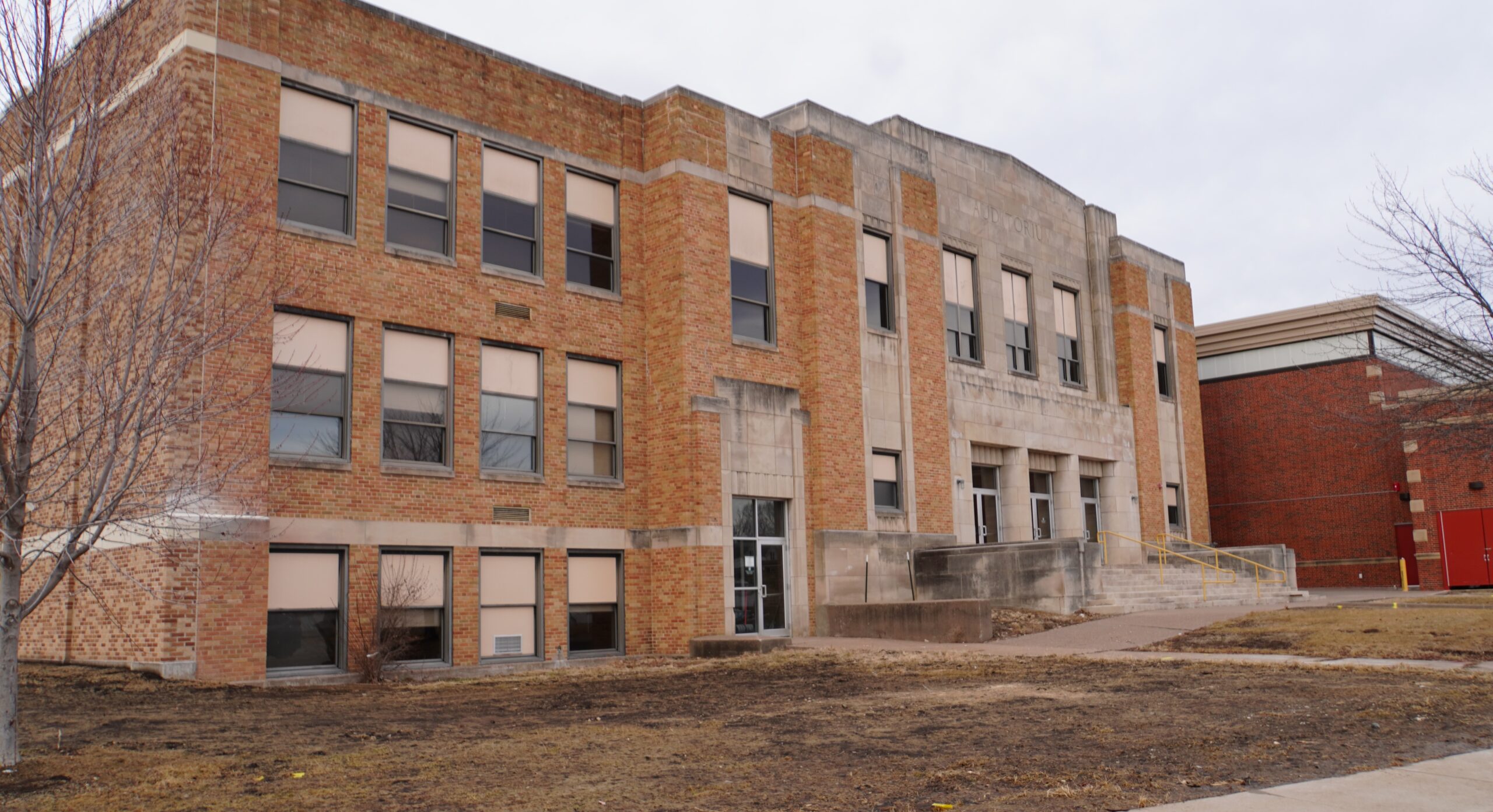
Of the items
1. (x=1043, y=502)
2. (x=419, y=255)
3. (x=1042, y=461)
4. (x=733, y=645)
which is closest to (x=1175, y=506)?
(x=1043, y=502)

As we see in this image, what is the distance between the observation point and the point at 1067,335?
1382 inches

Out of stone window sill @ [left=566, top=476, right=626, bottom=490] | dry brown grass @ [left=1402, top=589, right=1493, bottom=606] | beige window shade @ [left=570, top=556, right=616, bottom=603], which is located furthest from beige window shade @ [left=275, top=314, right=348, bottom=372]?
dry brown grass @ [left=1402, top=589, right=1493, bottom=606]

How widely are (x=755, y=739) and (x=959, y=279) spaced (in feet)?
72.4

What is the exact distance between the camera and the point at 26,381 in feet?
28.1

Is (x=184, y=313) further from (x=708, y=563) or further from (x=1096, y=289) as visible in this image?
(x=1096, y=289)

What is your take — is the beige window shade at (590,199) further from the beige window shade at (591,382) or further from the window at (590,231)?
the beige window shade at (591,382)

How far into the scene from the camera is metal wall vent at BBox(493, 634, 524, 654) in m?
20.8

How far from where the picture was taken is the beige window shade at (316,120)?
19203 mm

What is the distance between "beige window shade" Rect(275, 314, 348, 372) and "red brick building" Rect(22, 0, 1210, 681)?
0.14 feet

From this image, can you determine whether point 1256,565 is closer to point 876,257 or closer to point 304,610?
point 876,257

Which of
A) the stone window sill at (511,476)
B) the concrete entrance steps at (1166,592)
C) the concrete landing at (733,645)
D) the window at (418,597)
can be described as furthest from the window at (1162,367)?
the window at (418,597)

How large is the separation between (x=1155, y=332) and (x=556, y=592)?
2419 centimetres

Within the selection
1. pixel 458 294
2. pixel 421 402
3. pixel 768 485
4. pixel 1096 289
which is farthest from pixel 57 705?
pixel 1096 289

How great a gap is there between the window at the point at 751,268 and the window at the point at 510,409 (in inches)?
185
